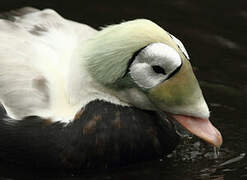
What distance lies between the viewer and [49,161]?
5.65 metres

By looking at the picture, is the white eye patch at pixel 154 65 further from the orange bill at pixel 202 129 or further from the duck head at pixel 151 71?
the orange bill at pixel 202 129

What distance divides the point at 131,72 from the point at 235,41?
8.11 ft

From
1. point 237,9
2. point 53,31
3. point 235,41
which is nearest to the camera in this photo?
point 53,31

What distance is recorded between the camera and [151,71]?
566 cm

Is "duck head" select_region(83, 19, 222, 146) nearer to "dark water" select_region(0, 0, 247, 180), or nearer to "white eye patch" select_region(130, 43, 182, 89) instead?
"white eye patch" select_region(130, 43, 182, 89)

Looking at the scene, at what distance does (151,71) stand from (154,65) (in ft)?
0.14

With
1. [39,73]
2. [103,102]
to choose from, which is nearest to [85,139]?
[103,102]

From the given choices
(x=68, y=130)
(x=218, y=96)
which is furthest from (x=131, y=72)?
(x=218, y=96)

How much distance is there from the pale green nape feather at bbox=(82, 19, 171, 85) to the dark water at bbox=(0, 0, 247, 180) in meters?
0.62

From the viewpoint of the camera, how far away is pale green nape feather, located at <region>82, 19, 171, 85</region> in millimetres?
5641

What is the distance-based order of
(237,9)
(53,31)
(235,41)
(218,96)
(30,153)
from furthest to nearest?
(237,9) → (235,41) → (218,96) → (53,31) → (30,153)

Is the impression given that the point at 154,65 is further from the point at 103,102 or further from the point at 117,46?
the point at 103,102

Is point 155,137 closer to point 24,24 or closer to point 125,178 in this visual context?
point 125,178

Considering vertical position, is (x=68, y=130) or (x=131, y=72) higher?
(x=131, y=72)
